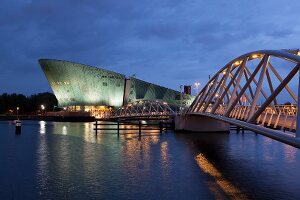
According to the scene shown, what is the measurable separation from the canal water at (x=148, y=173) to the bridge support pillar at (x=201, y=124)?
22177 mm

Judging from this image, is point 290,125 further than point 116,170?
No

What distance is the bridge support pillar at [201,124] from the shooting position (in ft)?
219

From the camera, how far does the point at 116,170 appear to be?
97.8 feet

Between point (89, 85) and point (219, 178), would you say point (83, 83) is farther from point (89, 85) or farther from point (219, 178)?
point (219, 178)

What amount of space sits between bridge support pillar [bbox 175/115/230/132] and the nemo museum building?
84.1 meters

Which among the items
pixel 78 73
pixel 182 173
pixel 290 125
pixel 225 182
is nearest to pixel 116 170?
pixel 182 173

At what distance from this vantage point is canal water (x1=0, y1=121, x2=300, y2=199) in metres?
22.5

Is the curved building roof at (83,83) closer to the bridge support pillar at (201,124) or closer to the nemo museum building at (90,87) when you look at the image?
the nemo museum building at (90,87)

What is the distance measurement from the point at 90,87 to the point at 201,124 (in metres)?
97.2

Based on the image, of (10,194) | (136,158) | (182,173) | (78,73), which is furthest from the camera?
(78,73)

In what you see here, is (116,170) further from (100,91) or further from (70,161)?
(100,91)

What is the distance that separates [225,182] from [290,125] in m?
5.11

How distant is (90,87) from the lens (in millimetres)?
159125

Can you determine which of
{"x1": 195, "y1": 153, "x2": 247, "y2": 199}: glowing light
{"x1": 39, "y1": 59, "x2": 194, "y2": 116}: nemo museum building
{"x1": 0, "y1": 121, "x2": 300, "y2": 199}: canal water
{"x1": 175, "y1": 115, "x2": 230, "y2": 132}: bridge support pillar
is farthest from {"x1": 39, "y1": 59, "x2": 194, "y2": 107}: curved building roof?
{"x1": 195, "y1": 153, "x2": 247, "y2": 199}: glowing light
